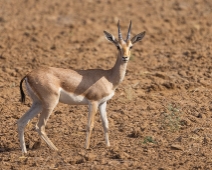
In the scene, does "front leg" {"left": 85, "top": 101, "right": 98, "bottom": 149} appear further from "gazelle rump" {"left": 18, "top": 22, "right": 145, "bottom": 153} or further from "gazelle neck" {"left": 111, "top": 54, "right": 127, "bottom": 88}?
"gazelle neck" {"left": 111, "top": 54, "right": 127, "bottom": 88}

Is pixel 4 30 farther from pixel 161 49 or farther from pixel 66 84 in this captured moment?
pixel 66 84

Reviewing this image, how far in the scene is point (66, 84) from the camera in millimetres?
10961

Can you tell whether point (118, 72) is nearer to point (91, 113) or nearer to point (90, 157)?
point (91, 113)

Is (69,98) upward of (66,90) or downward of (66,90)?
downward

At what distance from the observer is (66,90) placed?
10969 millimetres

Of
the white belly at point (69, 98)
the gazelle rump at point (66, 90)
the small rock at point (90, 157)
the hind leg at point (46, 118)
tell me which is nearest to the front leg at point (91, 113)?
the gazelle rump at point (66, 90)

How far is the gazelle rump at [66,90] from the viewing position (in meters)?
10.7

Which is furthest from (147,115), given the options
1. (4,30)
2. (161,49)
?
(4,30)

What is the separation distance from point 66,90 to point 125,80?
12.5 feet

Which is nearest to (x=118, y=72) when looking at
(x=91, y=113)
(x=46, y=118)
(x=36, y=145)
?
(x=91, y=113)

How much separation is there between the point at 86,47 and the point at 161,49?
1969mm

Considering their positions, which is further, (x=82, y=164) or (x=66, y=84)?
(x=66, y=84)

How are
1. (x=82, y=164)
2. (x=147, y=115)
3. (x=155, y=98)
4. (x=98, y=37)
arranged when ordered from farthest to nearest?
(x=98, y=37)
(x=155, y=98)
(x=147, y=115)
(x=82, y=164)

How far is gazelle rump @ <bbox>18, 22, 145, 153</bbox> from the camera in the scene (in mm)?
10734
